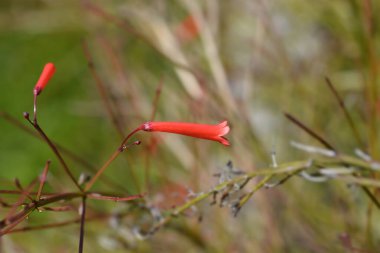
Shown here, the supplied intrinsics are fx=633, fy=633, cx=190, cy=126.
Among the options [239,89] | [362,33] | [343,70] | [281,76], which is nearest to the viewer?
[362,33]

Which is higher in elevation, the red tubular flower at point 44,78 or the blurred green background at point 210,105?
the red tubular flower at point 44,78

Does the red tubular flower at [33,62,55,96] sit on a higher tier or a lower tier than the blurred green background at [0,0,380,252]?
higher

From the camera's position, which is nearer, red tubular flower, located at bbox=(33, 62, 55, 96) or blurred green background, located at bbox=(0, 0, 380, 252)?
red tubular flower, located at bbox=(33, 62, 55, 96)

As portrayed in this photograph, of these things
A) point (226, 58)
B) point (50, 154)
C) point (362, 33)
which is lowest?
point (50, 154)

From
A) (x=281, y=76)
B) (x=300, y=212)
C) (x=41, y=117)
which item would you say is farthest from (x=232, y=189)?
(x=41, y=117)

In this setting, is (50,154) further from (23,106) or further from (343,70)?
(343,70)

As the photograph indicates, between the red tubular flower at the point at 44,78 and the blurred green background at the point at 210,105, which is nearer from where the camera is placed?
the red tubular flower at the point at 44,78

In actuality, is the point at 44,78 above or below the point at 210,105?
above

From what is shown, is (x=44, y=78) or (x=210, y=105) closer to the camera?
(x=44, y=78)
